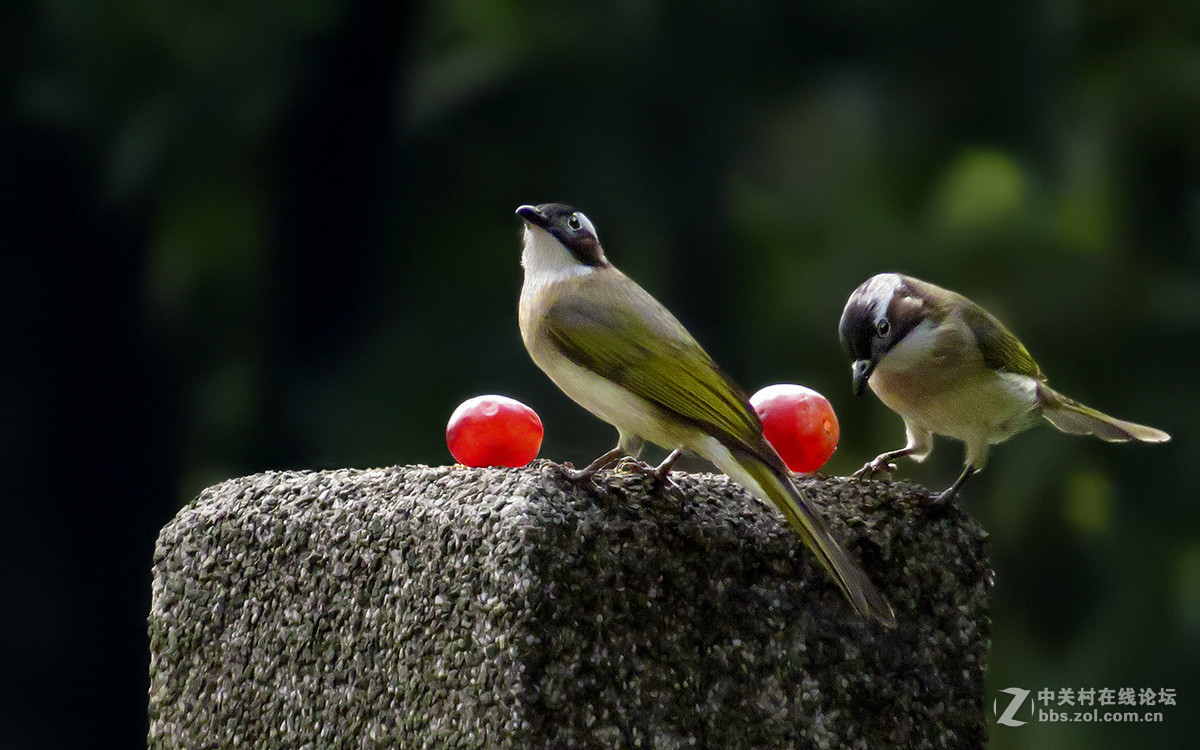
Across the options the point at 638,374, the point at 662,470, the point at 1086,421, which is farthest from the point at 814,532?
the point at 1086,421

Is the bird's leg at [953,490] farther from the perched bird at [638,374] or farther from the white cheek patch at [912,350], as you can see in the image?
the perched bird at [638,374]

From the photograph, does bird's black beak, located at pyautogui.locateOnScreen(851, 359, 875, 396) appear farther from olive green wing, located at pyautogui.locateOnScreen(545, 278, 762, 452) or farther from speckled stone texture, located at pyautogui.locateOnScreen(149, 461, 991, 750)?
olive green wing, located at pyautogui.locateOnScreen(545, 278, 762, 452)

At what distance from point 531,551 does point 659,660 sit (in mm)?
240

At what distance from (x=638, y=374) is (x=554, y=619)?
386 mm

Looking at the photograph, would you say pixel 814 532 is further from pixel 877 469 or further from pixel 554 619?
pixel 877 469

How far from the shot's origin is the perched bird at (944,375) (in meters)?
2.11

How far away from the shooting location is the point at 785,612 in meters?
1.80

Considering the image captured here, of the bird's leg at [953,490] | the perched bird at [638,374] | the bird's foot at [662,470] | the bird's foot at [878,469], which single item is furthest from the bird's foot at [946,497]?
the bird's foot at [662,470]

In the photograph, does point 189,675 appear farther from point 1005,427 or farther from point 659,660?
point 1005,427

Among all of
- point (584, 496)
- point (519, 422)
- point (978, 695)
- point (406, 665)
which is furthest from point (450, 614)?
point (978, 695)

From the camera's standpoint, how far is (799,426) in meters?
1.99

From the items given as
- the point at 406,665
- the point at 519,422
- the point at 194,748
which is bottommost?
the point at 194,748

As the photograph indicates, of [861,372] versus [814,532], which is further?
[861,372]

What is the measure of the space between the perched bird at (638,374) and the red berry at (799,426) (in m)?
0.21
